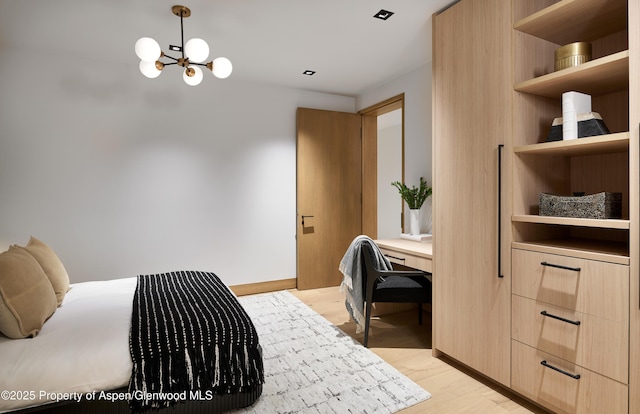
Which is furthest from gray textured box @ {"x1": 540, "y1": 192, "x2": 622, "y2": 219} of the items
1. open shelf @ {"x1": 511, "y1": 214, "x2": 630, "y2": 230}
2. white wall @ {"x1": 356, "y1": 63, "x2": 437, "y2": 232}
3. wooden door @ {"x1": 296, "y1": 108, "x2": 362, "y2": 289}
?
wooden door @ {"x1": 296, "y1": 108, "x2": 362, "y2": 289}

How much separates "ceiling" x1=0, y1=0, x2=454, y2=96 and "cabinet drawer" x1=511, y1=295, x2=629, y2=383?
214 centimetres

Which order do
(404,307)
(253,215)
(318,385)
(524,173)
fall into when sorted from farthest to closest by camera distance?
(253,215) → (404,307) → (318,385) → (524,173)

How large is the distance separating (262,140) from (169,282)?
221 centimetres

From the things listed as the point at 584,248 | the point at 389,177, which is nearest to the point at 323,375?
the point at 584,248

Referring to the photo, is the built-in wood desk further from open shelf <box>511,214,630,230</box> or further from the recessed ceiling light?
the recessed ceiling light

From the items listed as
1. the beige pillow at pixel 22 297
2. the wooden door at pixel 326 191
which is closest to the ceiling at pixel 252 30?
the wooden door at pixel 326 191

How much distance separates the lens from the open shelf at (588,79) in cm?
165

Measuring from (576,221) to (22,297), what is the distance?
9.27 ft

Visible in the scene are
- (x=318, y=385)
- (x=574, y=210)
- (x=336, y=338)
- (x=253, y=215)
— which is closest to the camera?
(x=574, y=210)

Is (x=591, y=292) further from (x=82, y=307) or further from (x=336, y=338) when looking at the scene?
(x=82, y=307)

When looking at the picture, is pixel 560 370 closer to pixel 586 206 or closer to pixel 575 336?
pixel 575 336

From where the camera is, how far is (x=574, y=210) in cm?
186

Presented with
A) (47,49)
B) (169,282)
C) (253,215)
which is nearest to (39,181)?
(47,49)

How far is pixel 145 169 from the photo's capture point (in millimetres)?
3834
